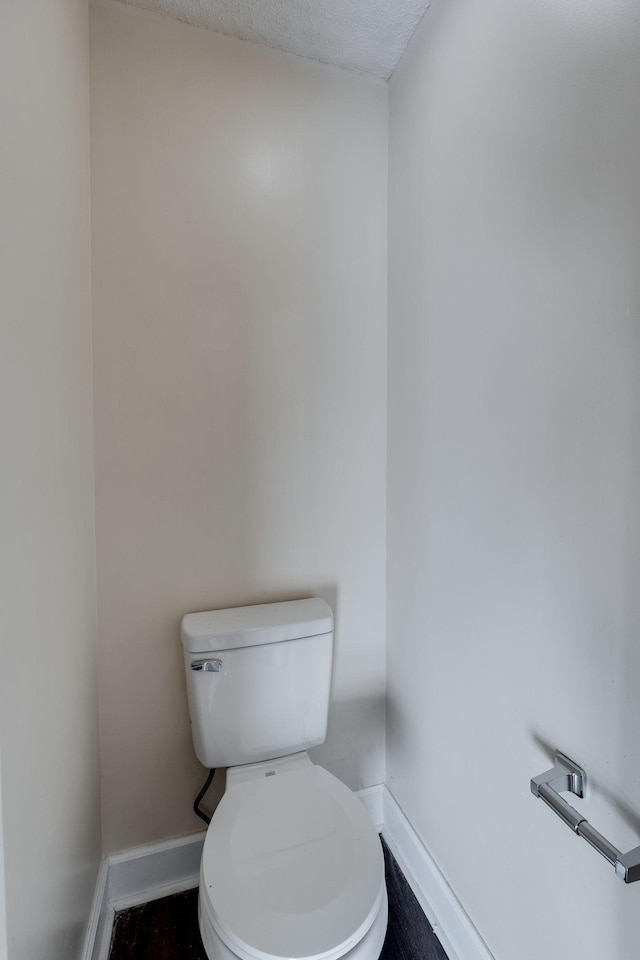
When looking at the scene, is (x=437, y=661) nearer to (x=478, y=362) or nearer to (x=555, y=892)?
(x=555, y=892)

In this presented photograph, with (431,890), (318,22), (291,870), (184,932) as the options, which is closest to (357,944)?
(291,870)

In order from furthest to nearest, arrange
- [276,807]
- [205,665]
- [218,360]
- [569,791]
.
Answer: [218,360] < [205,665] < [276,807] < [569,791]

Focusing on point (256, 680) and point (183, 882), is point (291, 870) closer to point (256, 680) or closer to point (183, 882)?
point (256, 680)

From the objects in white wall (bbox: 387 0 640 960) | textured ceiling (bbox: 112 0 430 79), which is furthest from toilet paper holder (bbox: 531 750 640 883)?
textured ceiling (bbox: 112 0 430 79)

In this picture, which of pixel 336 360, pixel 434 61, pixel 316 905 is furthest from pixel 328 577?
pixel 434 61

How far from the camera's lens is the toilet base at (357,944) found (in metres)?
→ 0.81

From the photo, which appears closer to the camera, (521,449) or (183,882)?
(521,449)

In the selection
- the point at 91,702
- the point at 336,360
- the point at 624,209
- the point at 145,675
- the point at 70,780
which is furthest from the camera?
the point at 336,360

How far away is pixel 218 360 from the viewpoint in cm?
131

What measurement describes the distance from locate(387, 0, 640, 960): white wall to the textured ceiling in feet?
0.24

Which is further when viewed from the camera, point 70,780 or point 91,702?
point 91,702

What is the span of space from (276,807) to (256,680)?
28cm

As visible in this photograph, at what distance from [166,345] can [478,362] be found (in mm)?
804

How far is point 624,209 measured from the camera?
2.27ft
